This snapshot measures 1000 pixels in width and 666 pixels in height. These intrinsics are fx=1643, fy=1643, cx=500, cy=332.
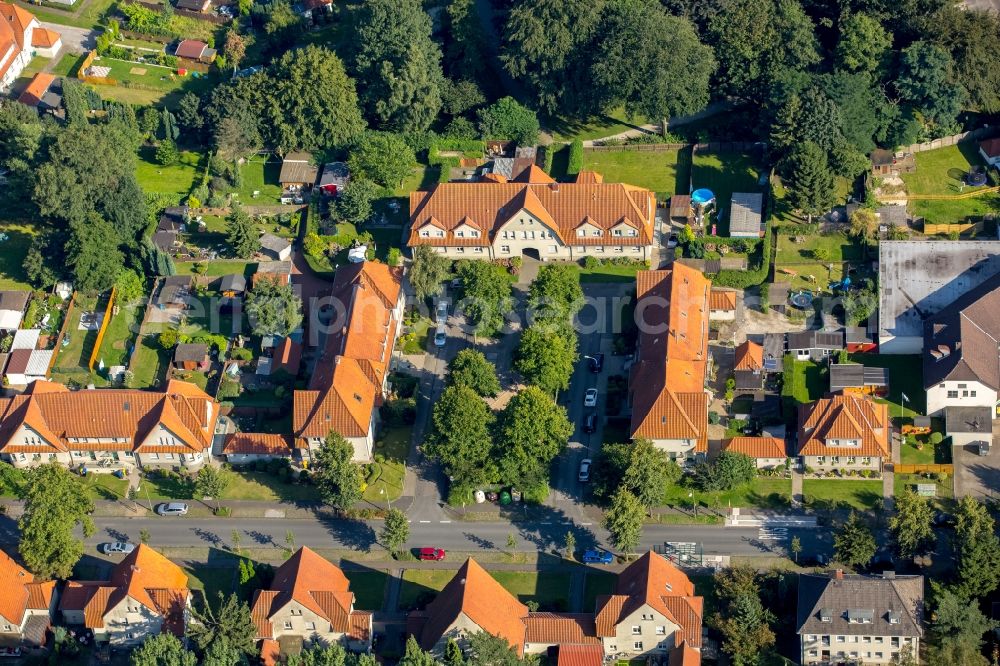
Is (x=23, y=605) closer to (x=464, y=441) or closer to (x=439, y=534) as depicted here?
(x=439, y=534)

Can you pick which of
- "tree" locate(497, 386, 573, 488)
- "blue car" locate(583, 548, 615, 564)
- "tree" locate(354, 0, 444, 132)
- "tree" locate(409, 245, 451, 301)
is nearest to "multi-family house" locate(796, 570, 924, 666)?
"blue car" locate(583, 548, 615, 564)

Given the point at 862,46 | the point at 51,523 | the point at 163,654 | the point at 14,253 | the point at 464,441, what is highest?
the point at 862,46

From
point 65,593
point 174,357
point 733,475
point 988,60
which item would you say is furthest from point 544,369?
point 988,60

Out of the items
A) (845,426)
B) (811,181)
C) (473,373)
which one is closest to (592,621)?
(473,373)

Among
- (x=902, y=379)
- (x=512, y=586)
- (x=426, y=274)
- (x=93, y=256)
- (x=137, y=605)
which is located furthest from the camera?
(x=93, y=256)

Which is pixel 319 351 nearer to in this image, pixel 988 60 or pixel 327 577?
pixel 327 577

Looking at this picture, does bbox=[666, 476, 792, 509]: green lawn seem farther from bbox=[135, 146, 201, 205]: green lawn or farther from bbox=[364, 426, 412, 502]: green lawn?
bbox=[135, 146, 201, 205]: green lawn

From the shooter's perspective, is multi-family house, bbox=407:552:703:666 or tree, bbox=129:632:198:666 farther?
multi-family house, bbox=407:552:703:666

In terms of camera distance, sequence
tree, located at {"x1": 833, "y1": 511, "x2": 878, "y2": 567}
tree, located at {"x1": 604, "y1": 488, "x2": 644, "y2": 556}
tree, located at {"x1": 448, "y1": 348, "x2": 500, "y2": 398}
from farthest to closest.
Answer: tree, located at {"x1": 448, "y1": 348, "x2": 500, "y2": 398}, tree, located at {"x1": 604, "y1": 488, "x2": 644, "y2": 556}, tree, located at {"x1": 833, "y1": 511, "x2": 878, "y2": 567}
